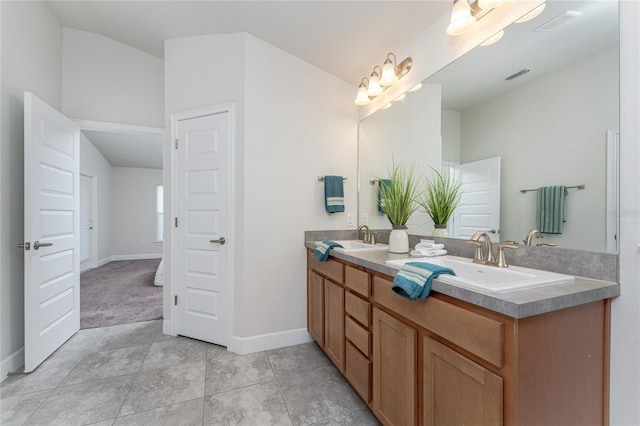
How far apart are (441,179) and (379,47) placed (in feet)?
3.77

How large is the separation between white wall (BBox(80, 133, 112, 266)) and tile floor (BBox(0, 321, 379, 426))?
4.24 meters

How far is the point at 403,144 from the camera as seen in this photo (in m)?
2.22

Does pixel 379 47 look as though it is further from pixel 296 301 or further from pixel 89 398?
pixel 89 398

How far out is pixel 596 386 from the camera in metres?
0.97

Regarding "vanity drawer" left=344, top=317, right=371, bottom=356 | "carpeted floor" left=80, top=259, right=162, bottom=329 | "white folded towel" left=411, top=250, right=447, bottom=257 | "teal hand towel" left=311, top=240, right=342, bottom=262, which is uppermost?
"white folded towel" left=411, top=250, right=447, bottom=257

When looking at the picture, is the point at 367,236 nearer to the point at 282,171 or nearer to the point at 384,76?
the point at 282,171

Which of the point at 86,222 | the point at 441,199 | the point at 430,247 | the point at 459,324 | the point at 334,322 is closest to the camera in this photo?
the point at 459,324

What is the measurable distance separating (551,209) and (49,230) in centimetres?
328

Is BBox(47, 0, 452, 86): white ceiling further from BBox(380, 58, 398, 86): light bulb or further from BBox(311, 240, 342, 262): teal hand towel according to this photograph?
BBox(311, 240, 342, 262): teal hand towel

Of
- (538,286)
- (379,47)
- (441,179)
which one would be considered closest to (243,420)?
(538,286)

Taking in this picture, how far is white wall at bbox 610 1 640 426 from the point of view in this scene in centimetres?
94

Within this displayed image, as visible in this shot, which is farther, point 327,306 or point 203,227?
point 203,227

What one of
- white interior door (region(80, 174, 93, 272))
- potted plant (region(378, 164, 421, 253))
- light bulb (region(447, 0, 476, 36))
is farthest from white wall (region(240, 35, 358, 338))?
white interior door (region(80, 174, 93, 272))

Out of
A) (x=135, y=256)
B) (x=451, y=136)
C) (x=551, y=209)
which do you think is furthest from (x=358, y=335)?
(x=135, y=256)
